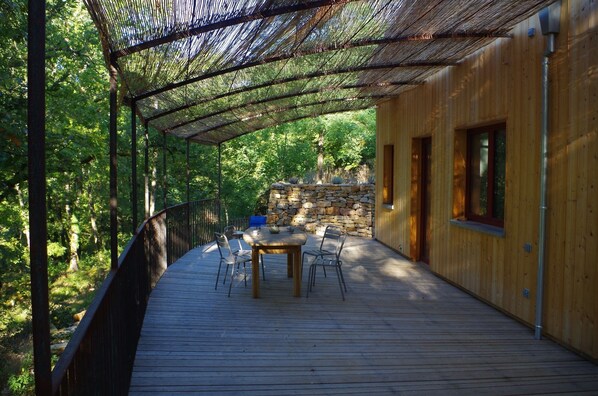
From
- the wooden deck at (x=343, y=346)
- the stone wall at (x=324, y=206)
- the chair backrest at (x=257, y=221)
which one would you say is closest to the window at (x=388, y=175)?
the stone wall at (x=324, y=206)

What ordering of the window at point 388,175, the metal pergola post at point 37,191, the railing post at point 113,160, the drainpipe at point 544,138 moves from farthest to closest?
the window at point 388,175 → the drainpipe at point 544,138 → the railing post at point 113,160 → the metal pergola post at point 37,191

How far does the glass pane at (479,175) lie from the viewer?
17.3 feet

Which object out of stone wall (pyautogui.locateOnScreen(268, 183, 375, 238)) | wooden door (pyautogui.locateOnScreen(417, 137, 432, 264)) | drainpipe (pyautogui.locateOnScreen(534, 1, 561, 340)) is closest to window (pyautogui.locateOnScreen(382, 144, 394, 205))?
stone wall (pyautogui.locateOnScreen(268, 183, 375, 238))

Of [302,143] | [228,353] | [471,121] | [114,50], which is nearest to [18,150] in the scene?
[114,50]

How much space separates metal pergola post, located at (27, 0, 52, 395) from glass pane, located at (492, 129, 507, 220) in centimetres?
464

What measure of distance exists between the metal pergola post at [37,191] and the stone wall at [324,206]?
9439 mm

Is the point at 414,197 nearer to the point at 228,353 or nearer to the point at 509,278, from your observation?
the point at 509,278

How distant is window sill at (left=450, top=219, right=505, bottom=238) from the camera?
459 cm

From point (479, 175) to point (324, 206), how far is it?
18.6ft

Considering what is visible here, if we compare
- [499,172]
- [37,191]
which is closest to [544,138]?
[499,172]

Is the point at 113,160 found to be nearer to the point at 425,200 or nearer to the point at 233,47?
the point at 233,47

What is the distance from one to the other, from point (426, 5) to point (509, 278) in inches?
111

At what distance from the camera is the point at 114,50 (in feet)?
10.6

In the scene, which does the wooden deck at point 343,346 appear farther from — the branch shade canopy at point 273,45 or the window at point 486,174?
the branch shade canopy at point 273,45
